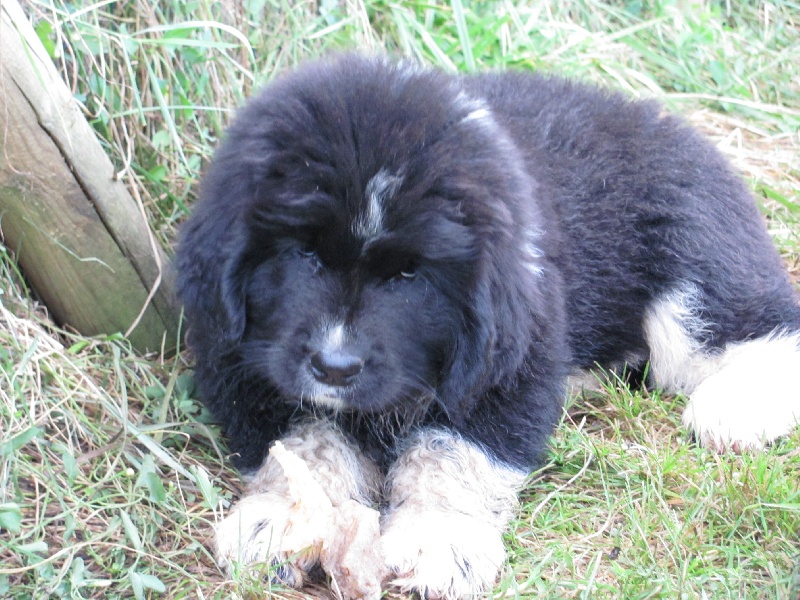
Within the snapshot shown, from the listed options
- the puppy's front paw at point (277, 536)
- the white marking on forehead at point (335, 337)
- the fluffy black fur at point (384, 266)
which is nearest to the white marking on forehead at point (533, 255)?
the fluffy black fur at point (384, 266)

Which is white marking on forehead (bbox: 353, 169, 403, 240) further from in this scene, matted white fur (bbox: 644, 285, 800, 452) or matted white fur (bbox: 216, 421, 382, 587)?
matted white fur (bbox: 644, 285, 800, 452)

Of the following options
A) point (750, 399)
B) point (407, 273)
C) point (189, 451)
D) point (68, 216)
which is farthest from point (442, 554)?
point (68, 216)

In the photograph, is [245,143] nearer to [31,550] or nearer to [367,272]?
[367,272]

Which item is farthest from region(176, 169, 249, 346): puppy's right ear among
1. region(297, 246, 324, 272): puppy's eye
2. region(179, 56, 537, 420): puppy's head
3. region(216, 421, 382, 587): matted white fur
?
region(216, 421, 382, 587): matted white fur

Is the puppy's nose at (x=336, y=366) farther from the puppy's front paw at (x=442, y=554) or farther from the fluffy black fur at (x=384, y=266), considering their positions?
the puppy's front paw at (x=442, y=554)

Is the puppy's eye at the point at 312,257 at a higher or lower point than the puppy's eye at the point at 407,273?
higher

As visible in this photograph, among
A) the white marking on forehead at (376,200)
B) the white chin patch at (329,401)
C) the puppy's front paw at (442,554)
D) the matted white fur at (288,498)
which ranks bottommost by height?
the puppy's front paw at (442,554)
